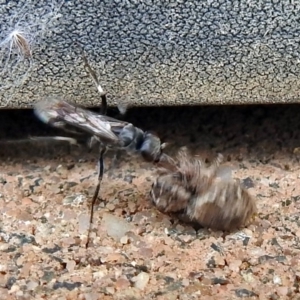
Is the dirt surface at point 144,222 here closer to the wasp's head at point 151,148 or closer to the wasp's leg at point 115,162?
the wasp's leg at point 115,162

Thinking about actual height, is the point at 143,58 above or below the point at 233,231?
above

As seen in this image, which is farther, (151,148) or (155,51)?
(151,148)

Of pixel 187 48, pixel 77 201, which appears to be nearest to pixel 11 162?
pixel 77 201

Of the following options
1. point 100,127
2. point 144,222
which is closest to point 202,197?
point 144,222

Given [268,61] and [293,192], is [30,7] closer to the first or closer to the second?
[268,61]

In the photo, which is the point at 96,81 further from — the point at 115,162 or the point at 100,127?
the point at 115,162

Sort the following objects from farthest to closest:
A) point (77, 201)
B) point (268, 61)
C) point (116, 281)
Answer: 1. point (77, 201)
2. point (268, 61)
3. point (116, 281)

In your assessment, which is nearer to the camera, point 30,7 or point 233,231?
point 30,7
